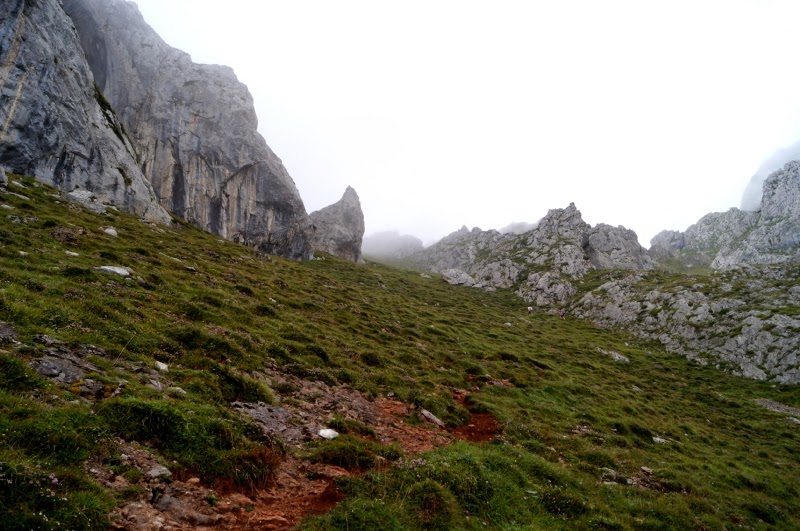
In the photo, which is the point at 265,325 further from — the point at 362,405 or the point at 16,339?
the point at 16,339

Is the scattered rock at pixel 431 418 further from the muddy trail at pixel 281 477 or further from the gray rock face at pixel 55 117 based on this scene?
the gray rock face at pixel 55 117

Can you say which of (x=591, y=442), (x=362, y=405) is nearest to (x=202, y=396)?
(x=362, y=405)

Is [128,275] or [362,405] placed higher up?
[128,275]

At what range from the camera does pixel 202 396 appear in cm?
1188

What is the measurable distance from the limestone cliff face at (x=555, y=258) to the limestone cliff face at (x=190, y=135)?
2331 inches

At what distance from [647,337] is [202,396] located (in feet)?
240

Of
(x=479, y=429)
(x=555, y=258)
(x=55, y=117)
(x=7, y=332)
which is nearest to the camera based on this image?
(x=7, y=332)

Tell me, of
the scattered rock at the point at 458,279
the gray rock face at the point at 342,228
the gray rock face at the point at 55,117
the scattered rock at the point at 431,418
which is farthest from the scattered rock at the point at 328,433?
the gray rock face at the point at 342,228

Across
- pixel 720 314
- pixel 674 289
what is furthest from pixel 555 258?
pixel 720 314

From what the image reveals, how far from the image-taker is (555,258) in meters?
114

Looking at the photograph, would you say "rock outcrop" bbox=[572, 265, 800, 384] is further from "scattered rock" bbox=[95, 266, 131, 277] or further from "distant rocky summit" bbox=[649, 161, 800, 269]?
"distant rocky summit" bbox=[649, 161, 800, 269]

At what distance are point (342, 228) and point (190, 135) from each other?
8004 centimetres

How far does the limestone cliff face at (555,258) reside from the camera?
100 meters

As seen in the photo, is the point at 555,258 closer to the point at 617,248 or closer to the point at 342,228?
the point at 617,248
